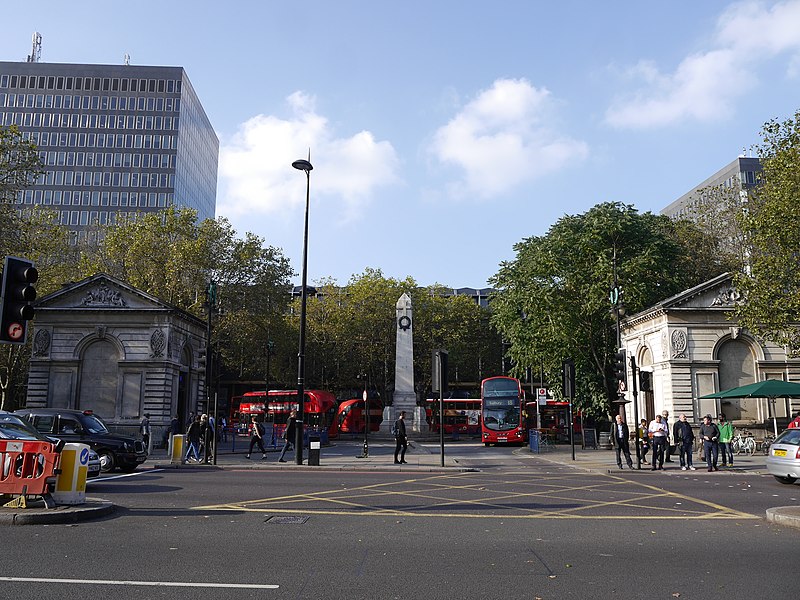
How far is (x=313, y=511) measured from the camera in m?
11.3

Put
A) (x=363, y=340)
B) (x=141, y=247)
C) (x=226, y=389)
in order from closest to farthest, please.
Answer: (x=141, y=247) → (x=363, y=340) → (x=226, y=389)

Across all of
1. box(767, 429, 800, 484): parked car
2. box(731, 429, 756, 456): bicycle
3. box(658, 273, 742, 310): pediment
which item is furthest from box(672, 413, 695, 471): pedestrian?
box(658, 273, 742, 310): pediment

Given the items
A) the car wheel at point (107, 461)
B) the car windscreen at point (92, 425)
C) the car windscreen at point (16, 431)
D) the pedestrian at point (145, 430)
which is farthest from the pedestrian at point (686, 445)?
the pedestrian at point (145, 430)

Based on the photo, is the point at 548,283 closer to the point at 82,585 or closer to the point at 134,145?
the point at 82,585

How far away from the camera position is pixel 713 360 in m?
31.0

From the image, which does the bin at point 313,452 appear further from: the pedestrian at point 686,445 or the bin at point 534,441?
the bin at point 534,441

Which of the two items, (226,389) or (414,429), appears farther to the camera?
(226,389)

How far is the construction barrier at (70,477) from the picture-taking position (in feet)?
34.3

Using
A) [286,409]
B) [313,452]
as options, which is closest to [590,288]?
[313,452]

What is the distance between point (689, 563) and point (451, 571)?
109 inches

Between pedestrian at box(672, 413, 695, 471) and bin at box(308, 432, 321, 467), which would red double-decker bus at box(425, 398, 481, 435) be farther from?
pedestrian at box(672, 413, 695, 471)

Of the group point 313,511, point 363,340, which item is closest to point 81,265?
point 363,340

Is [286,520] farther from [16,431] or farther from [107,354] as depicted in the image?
[107,354]

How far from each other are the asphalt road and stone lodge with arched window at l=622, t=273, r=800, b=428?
16.8 meters
